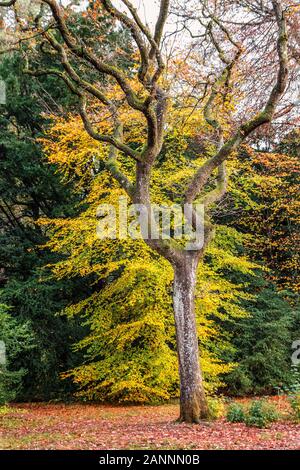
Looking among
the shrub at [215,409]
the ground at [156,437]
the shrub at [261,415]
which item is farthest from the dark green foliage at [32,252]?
the shrub at [261,415]

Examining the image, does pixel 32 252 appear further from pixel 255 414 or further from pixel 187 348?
pixel 255 414

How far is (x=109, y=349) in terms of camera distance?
541 inches

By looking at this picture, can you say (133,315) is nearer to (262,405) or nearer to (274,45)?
(262,405)

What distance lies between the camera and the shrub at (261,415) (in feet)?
25.6

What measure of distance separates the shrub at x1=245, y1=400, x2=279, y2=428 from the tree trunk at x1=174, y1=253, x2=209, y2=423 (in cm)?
70

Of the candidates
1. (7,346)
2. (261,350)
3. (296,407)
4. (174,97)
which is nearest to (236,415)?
(296,407)

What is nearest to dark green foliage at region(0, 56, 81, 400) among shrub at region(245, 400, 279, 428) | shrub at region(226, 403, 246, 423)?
shrub at region(226, 403, 246, 423)

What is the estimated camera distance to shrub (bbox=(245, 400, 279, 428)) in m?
7.79

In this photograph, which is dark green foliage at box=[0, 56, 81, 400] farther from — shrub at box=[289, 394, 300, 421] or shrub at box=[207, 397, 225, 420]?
shrub at box=[289, 394, 300, 421]

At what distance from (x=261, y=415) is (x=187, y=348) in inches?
59.7

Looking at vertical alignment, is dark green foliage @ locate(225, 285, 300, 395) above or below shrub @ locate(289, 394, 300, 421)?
below

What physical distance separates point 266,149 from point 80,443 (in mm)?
15388
